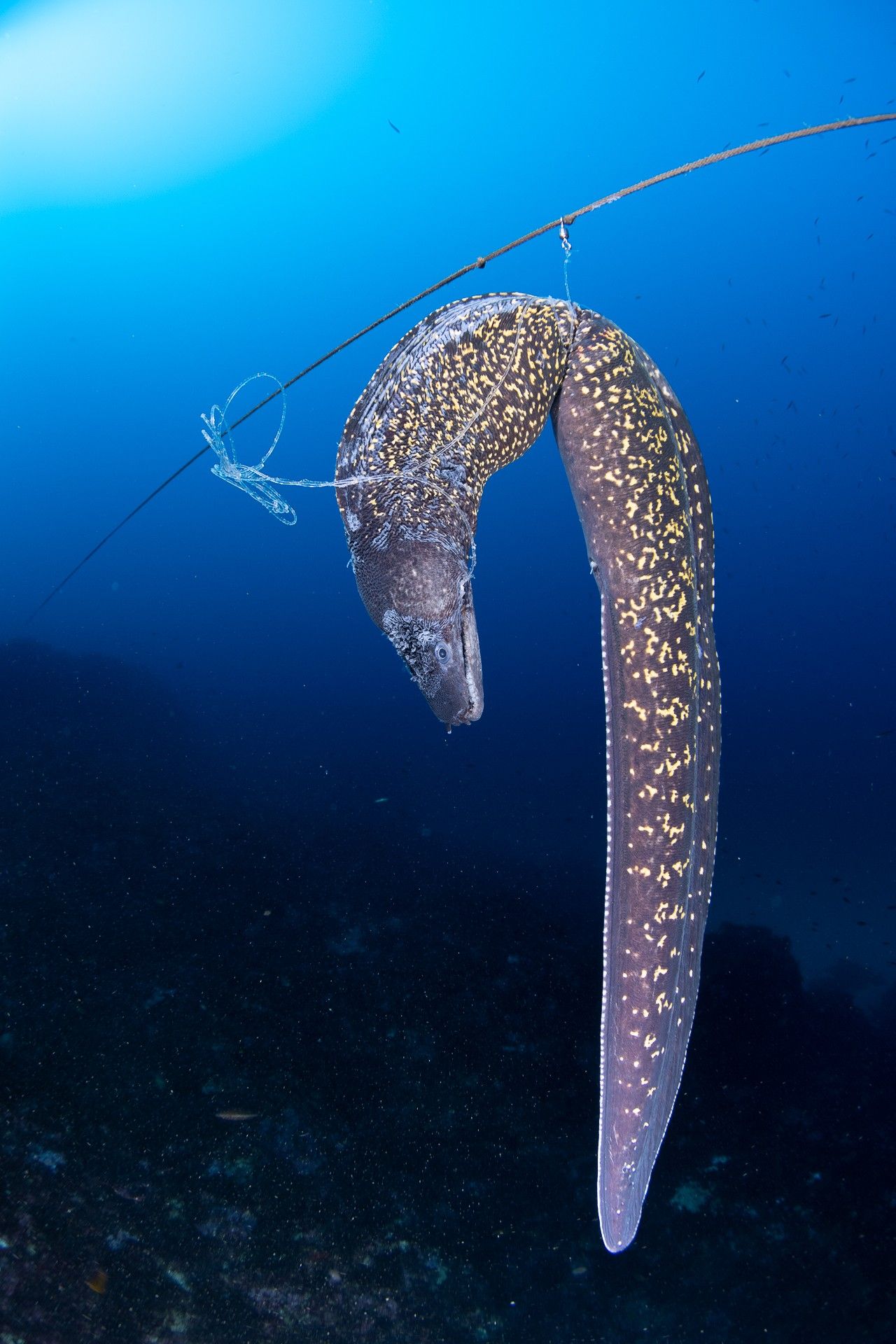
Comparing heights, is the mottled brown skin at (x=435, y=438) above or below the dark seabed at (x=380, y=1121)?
above

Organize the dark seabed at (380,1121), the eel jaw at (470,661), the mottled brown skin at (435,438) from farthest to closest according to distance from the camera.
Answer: the dark seabed at (380,1121), the eel jaw at (470,661), the mottled brown skin at (435,438)

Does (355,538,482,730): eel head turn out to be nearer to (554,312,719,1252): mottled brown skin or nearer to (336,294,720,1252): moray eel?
(336,294,720,1252): moray eel

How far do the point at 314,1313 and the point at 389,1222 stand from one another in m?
0.37

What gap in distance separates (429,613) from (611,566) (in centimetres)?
64

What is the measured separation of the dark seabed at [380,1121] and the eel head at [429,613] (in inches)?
75.9

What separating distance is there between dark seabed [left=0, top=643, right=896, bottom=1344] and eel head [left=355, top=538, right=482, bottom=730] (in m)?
1.93

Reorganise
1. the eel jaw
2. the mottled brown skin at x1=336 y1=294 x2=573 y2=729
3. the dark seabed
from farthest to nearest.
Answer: the dark seabed, the eel jaw, the mottled brown skin at x1=336 y1=294 x2=573 y2=729

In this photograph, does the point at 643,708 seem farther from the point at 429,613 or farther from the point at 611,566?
the point at 429,613

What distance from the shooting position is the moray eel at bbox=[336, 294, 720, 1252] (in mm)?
2088

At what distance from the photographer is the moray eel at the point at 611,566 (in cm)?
209

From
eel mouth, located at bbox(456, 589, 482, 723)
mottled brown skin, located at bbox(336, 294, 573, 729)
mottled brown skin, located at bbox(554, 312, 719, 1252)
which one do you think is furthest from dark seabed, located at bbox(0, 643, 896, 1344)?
mottled brown skin, located at bbox(336, 294, 573, 729)

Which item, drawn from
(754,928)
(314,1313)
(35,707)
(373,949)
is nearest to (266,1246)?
(314,1313)

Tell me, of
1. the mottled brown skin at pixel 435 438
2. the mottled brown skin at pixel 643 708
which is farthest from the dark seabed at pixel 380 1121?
the mottled brown skin at pixel 435 438

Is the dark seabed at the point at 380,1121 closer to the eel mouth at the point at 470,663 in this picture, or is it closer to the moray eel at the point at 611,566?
the moray eel at the point at 611,566
